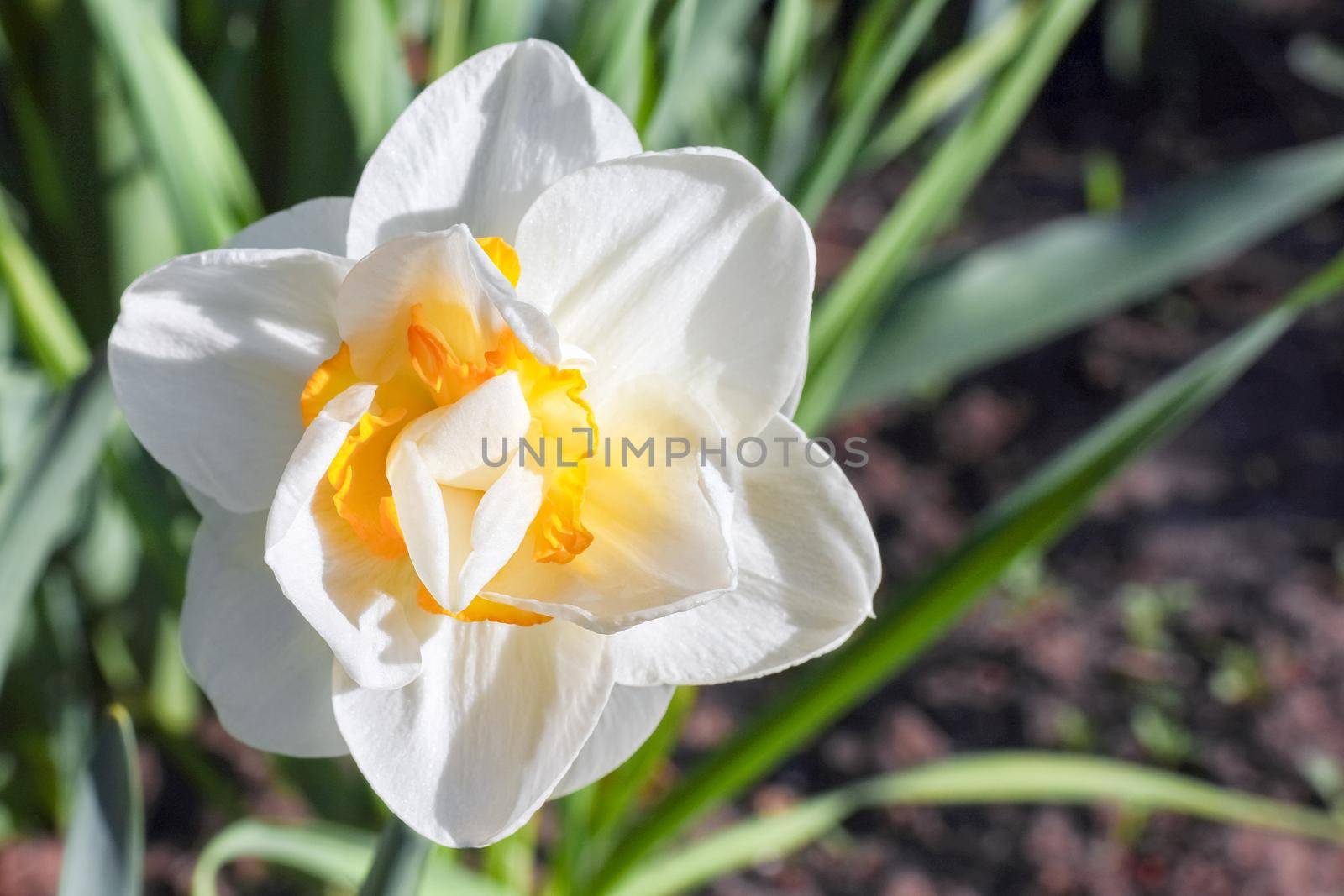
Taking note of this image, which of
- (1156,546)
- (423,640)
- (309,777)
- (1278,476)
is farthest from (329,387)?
(1278,476)

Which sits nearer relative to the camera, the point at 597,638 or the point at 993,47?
the point at 597,638

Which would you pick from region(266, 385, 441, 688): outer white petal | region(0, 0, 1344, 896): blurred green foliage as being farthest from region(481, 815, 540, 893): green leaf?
region(266, 385, 441, 688): outer white petal

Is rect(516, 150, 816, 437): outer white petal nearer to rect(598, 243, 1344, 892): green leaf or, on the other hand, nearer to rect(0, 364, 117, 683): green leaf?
rect(0, 364, 117, 683): green leaf

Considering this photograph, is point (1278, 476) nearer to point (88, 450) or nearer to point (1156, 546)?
point (1156, 546)

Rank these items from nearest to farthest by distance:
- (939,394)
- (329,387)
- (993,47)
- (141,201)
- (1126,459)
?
(329,387), (1126,459), (141,201), (993,47), (939,394)

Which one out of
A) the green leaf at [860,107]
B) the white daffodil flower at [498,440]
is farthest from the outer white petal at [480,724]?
the green leaf at [860,107]
